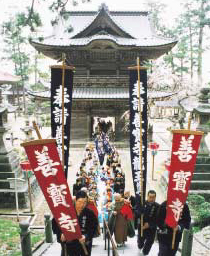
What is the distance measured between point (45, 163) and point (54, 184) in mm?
368

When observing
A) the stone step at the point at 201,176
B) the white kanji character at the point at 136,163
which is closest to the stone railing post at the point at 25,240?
the white kanji character at the point at 136,163

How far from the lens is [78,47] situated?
1781 centimetres

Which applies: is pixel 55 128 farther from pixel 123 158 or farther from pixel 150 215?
pixel 123 158

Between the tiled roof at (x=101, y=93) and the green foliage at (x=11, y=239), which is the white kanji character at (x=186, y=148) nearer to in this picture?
the green foliage at (x=11, y=239)

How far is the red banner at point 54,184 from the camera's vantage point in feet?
14.3

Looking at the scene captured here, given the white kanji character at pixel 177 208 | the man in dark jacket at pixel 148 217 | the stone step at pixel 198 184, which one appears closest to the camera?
the white kanji character at pixel 177 208

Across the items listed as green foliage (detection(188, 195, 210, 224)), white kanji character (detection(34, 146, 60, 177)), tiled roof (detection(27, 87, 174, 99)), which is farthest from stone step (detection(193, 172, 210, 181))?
tiled roof (detection(27, 87, 174, 99))

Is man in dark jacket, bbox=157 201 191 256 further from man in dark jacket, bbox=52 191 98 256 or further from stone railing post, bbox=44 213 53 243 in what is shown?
stone railing post, bbox=44 213 53 243

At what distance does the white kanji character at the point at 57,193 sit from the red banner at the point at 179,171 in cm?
179

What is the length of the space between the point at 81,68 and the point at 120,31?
146 inches

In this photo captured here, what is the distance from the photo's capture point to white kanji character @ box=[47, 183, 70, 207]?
4.41m

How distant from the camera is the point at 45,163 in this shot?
14.4ft

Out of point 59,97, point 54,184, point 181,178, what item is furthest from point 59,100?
point 181,178

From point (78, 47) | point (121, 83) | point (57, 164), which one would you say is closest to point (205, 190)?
point (57, 164)
